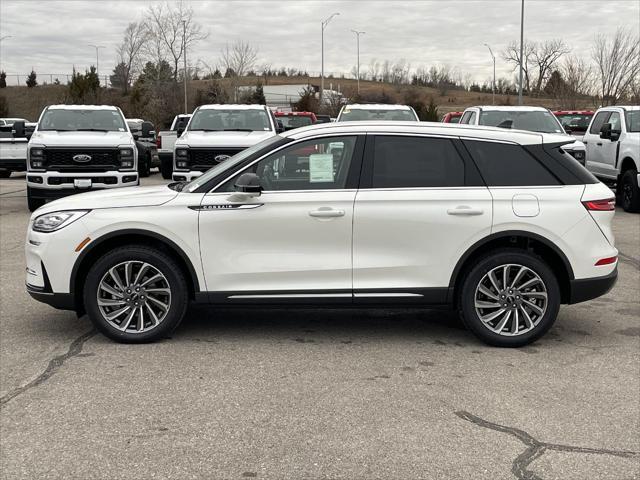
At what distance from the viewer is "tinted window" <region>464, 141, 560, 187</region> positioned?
5879mm

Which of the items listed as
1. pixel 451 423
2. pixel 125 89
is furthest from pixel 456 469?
pixel 125 89

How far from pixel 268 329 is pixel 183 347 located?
851mm

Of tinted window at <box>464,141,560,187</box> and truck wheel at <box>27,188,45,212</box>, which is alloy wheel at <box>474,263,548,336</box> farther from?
truck wheel at <box>27,188,45,212</box>

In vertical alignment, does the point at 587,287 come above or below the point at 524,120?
below

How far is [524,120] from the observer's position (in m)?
15.1

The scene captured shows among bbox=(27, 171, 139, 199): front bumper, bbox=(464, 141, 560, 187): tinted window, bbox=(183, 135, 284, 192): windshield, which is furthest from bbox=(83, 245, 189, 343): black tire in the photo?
bbox=(27, 171, 139, 199): front bumper

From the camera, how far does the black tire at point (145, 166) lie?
2395cm

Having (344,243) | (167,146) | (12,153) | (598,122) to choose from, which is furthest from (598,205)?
(12,153)

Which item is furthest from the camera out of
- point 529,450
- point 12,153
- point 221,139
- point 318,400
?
point 12,153

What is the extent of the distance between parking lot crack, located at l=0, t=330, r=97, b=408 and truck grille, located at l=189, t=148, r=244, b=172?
7.64 meters

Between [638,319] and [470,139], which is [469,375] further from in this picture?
[638,319]

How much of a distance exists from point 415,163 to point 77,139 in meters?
9.94

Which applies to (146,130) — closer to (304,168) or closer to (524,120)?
(524,120)

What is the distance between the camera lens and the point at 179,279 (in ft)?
19.0
